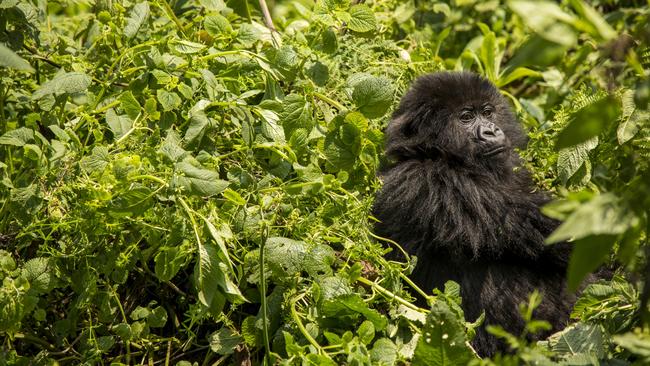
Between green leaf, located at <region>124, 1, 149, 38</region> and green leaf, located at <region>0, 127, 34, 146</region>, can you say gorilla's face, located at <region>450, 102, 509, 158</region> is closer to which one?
green leaf, located at <region>124, 1, 149, 38</region>

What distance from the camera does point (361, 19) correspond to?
10.8 ft

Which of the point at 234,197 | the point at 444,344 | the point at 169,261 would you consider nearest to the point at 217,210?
the point at 234,197

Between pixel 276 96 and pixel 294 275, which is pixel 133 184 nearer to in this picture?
pixel 294 275

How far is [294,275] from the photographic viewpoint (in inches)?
112

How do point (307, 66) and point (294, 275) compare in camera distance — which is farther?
point (307, 66)

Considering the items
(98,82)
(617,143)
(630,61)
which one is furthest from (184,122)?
(630,61)

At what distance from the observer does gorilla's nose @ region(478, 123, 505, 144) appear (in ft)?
13.5

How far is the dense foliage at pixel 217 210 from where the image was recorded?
2.61 meters

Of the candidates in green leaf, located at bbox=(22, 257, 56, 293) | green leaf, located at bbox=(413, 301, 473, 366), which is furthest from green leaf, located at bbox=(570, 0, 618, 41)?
green leaf, located at bbox=(22, 257, 56, 293)

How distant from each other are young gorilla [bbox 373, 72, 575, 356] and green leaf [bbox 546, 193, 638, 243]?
197cm

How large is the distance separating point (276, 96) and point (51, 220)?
1.00 m

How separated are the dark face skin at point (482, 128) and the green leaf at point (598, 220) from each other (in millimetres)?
2513

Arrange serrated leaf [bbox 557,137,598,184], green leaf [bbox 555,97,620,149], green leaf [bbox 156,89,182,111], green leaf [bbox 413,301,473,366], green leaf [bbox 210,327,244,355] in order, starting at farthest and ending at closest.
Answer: serrated leaf [bbox 557,137,598,184] < green leaf [bbox 156,89,182,111] < green leaf [bbox 210,327,244,355] < green leaf [bbox 413,301,473,366] < green leaf [bbox 555,97,620,149]

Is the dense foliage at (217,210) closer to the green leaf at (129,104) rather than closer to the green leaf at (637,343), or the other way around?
the green leaf at (129,104)
